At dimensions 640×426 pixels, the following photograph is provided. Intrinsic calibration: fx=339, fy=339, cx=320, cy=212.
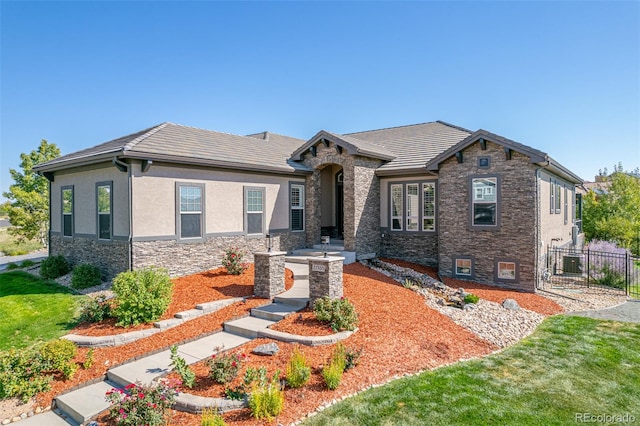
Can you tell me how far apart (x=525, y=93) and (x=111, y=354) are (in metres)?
16.7

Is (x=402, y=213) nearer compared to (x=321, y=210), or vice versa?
(x=402, y=213)

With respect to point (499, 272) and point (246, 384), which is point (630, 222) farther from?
point (246, 384)

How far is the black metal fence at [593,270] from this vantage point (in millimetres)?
12422

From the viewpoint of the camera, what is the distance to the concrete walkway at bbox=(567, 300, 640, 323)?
8702 mm

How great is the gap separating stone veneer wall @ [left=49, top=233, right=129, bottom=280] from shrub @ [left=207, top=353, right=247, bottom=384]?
6.66m

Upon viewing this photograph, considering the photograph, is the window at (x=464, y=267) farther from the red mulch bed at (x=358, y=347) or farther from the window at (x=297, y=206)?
the window at (x=297, y=206)

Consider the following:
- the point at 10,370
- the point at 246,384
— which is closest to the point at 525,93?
the point at 246,384

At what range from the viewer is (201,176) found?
11.8 meters

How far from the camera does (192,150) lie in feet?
38.7

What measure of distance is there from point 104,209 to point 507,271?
1360cm

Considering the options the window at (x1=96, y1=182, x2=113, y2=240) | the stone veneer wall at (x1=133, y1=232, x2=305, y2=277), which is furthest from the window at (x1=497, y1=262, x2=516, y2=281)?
the window at (x1=96, y1=182, x2=113, y2=240)

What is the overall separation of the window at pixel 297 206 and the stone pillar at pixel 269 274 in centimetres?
588

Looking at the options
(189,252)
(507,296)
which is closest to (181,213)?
(189,252)

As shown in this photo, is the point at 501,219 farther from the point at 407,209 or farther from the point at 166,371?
the point at 166,371
